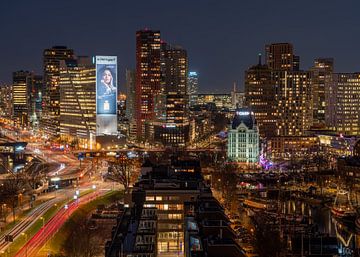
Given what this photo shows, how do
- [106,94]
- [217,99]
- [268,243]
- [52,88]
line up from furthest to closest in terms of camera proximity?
[217,99]
[52,88]
[106,94]
[268,243]

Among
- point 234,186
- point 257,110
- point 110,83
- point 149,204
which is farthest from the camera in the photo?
point 257,110

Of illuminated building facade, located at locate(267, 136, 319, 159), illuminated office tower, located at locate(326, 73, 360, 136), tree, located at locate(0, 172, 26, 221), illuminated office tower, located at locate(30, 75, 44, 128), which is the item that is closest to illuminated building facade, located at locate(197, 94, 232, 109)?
illuminated office tower, located at locate(30, 75, 44, 128)

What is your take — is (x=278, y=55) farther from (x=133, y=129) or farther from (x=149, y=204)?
(x=149, y=204)

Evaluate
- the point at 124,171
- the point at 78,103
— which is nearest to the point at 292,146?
the point at 78,103

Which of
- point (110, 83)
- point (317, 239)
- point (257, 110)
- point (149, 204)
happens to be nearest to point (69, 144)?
point (110, 83)

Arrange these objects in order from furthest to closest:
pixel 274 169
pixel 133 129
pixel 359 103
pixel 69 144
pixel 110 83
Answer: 1. pixel 133 129
2. pixel 359 103
3. pixel 69 144
4. pixel 110 83
5. pixel 274 169

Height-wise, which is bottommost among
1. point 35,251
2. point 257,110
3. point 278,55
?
point 35,251

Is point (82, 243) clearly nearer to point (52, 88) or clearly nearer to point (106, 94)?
point (106, 94)
